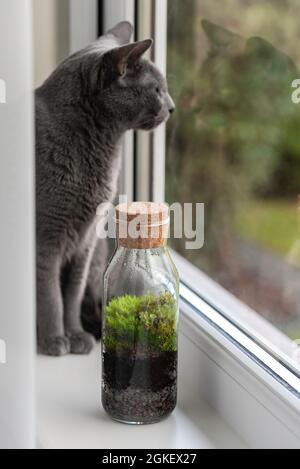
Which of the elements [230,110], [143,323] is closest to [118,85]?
[230,110]

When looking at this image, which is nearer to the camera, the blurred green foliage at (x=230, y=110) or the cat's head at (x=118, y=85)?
the blurred green foliage at (x=230, y=110)

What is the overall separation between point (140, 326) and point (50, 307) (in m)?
0.24

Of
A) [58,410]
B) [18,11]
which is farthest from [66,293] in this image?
[18,11]

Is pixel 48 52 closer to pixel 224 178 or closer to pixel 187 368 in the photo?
pixel 224 178


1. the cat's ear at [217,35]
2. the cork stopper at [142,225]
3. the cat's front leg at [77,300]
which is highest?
the cat's ear at [217,35]

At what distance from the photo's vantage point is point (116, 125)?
4.19ft

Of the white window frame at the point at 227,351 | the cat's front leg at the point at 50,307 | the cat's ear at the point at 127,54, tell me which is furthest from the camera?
the cat's front leg at the point at 50,307

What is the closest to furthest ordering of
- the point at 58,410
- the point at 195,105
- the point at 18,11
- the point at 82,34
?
the point at 18,11, the point at 58,410, the point at 195,105, the point at 82,34

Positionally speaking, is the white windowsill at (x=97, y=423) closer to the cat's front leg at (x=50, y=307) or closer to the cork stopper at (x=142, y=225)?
the cat's front leg at (x=50, y=307)

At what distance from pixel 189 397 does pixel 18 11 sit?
624 mm

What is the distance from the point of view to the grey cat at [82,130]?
4.09 feet

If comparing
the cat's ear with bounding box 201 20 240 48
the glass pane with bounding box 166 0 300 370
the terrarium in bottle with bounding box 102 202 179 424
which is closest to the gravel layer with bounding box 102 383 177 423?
the terrarium in bottle with bounding box 102 202 179 424

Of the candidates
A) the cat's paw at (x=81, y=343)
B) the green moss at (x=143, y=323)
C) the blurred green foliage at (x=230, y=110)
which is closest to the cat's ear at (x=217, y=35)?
the blurred green foliage at (x=230, y=110)

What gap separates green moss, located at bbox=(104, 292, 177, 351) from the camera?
1.15 metres
